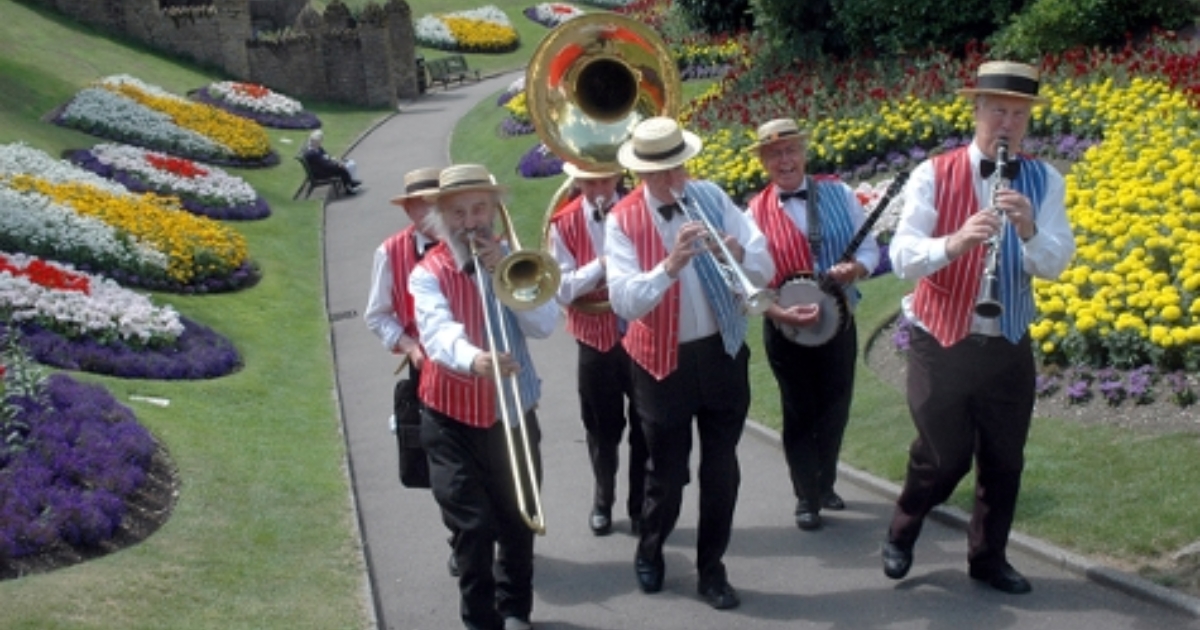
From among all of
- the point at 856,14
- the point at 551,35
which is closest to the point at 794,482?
the point at 551,35

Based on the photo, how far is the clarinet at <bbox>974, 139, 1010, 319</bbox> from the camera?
5.71 meters

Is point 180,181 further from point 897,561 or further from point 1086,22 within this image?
point 897,561

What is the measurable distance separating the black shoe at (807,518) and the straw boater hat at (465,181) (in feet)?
8.34

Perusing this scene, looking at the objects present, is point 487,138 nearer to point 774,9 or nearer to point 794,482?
point 774,9

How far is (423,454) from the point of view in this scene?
6.98 meters

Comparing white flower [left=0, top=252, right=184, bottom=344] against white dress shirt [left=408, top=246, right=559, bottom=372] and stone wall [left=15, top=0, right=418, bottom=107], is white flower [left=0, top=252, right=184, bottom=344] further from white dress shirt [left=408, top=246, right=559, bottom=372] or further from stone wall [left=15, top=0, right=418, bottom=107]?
stone wall [left=15, top=0, right=418, bottom=107]

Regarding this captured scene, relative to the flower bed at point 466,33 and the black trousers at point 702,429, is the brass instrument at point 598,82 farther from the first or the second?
the flower bed at point 466,33

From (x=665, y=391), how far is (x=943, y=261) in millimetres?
1365

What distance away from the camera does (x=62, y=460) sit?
821 cm

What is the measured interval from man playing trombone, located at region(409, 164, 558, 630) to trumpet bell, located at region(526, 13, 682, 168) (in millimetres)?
1630

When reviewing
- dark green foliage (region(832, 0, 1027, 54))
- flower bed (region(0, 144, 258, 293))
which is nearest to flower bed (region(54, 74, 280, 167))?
flower bed (region(0, 144, 258, 293))

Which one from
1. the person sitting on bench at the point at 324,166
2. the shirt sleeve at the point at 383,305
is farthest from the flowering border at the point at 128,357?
the person sitting on bench at the point at 324,166

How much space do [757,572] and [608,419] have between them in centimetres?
124

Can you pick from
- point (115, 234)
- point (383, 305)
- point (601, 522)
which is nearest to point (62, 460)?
point (383, 305)
